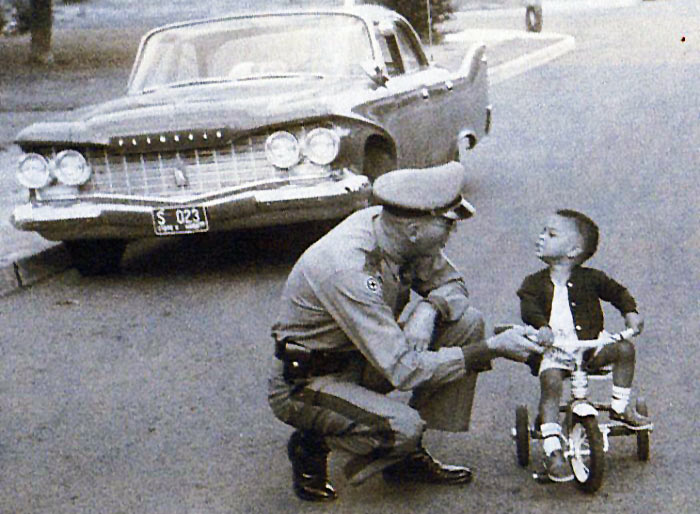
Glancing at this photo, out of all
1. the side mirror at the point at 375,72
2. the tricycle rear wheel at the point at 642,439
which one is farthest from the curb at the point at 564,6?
the tricycle rear wheel at the point at 642,439

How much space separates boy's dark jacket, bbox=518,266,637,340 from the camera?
451 centimetres

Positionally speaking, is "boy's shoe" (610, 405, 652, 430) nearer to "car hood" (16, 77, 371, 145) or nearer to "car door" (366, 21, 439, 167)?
"car hood" (16, 77, 371, 145)

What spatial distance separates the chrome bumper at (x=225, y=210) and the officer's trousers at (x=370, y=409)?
3.45 m

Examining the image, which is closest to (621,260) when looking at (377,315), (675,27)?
(377,315)

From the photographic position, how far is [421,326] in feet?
14.7

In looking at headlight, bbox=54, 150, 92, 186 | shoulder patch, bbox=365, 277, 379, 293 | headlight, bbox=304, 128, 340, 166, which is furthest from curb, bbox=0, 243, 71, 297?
shoulder patch, bbox=365, 277, 379, 293

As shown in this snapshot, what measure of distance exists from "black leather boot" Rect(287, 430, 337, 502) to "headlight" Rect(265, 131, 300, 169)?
143 inches

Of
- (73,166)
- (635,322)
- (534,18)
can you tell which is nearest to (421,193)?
(635,322)

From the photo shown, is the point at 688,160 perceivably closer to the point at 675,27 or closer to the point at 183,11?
the point at 675,27

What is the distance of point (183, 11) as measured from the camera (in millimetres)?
35125

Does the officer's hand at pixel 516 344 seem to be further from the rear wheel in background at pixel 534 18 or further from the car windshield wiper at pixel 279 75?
the rear wheel in background at pixel 534 18

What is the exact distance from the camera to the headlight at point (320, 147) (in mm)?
8031

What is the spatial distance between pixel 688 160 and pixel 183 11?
81.5ft

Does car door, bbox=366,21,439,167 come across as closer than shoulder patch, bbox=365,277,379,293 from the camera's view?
No
